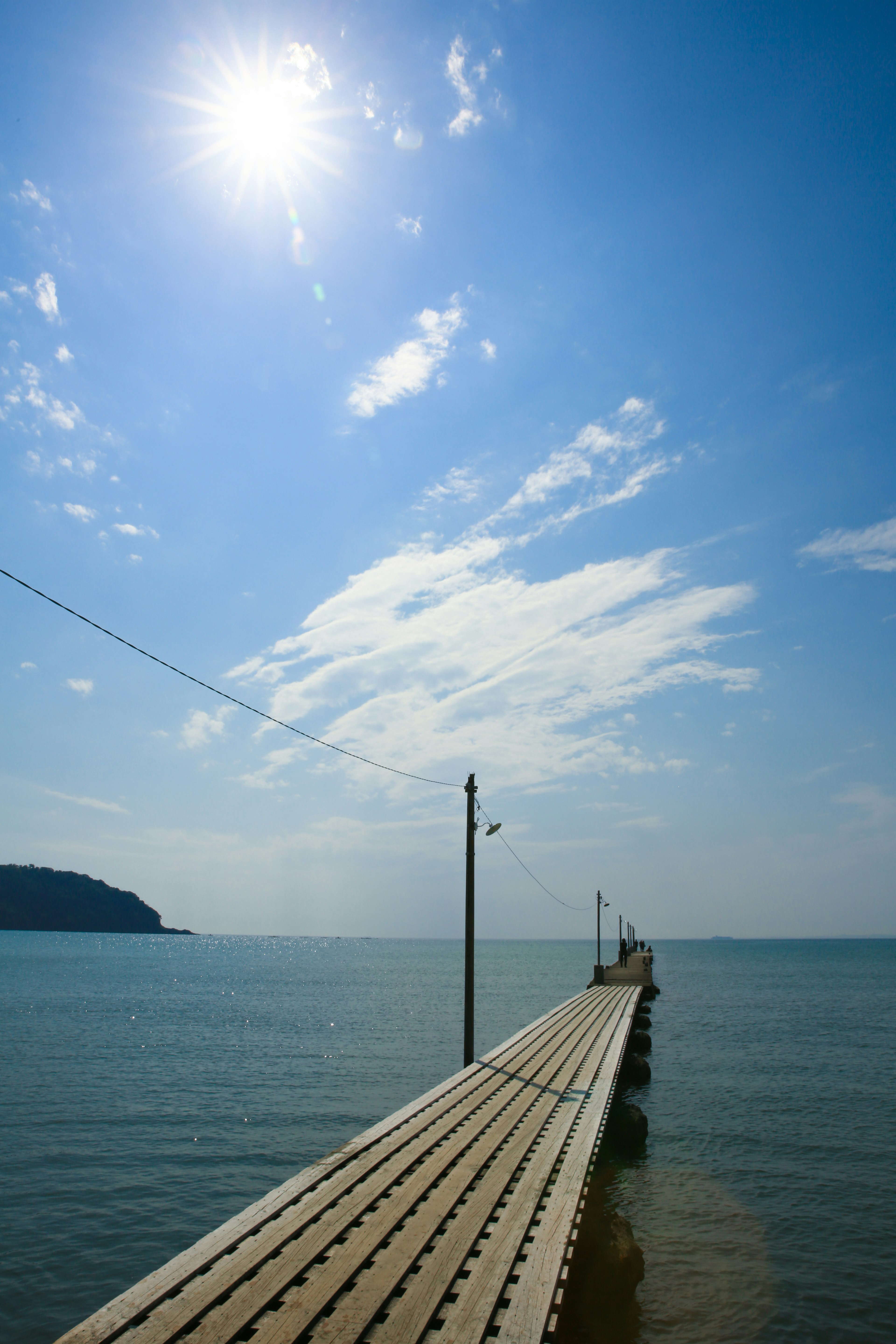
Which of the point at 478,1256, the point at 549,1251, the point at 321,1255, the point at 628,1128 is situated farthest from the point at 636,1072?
the point at 321,1255

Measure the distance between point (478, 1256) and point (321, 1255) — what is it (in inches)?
57.6

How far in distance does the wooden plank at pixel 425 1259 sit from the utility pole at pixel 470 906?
7.48 m

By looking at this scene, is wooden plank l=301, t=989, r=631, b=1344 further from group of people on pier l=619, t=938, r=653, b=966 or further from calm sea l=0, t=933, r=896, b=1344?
group of people on pier l=619, t=938, r=653, b=966

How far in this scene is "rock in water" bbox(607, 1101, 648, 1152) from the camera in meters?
16.1

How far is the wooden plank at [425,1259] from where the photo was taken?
18.8 feet

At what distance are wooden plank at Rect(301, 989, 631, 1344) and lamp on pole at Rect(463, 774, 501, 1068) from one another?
7449mm

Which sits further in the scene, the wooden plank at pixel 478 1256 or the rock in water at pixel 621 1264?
the rock in water at pixel 621 1264

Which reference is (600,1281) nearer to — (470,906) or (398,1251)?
(398,1251)

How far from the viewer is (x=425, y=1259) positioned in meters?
6.91

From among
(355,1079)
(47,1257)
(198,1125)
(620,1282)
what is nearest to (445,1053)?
(355,1079)

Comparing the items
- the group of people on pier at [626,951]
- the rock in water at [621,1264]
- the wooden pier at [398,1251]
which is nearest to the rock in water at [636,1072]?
the wooden pier at [398,1251]

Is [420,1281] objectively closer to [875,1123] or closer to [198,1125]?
[198,1125]

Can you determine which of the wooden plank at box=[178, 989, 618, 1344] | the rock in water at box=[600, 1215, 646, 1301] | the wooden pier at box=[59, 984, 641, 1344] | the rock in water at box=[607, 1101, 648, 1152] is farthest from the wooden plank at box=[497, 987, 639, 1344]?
the rock in water at box=[607, 1101, 648, 1152]

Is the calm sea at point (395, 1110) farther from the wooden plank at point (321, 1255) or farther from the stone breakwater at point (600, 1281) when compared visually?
the wooden plank at point (321, 1255)
